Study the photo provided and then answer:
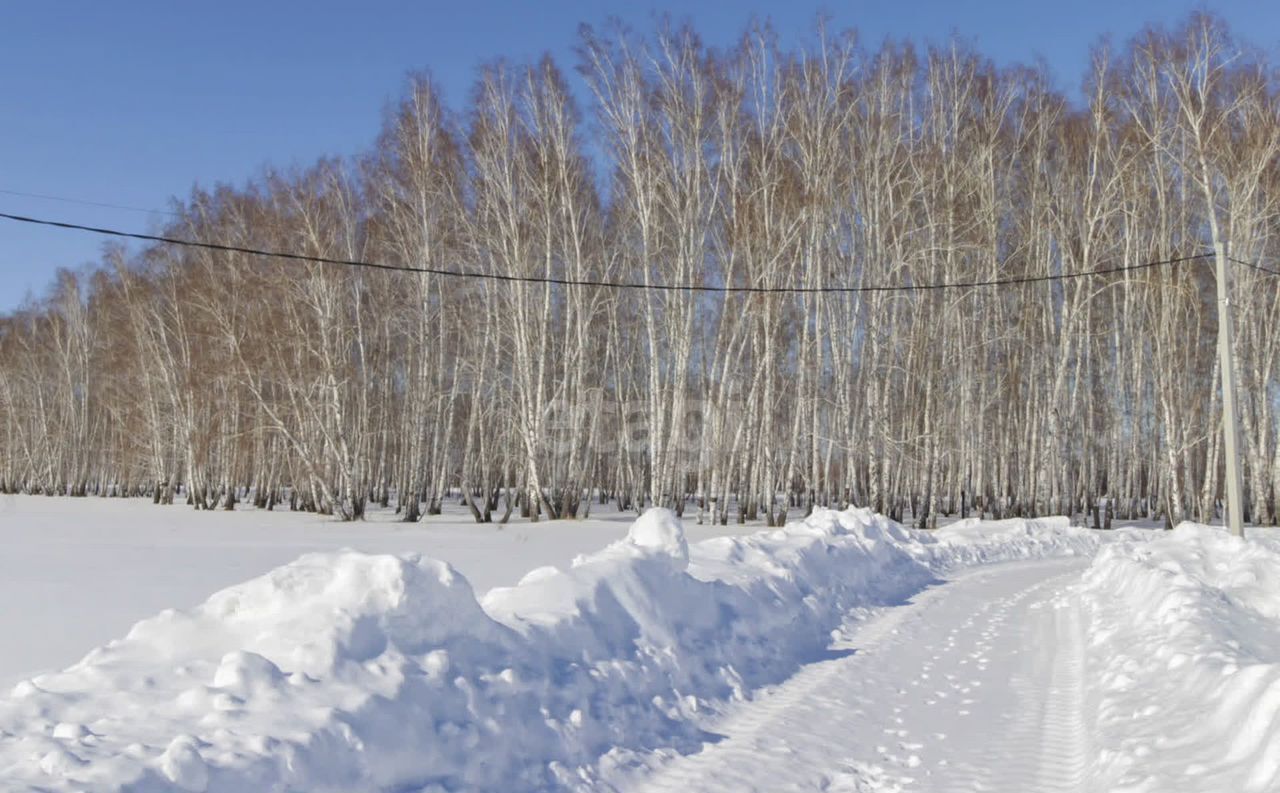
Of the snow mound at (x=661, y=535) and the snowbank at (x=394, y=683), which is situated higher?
the snow mound at (x=661, y=535)

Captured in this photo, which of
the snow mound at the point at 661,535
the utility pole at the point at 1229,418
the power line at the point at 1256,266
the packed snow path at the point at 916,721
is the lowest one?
the packed snow path at the point at 916,721

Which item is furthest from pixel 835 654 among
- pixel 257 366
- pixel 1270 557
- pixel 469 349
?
pixel 469 349

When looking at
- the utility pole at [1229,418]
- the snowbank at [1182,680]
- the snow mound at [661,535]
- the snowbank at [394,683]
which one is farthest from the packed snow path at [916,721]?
the utility pole at [1229,418]

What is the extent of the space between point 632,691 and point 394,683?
1752mm

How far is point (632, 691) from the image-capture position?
18.5 ft

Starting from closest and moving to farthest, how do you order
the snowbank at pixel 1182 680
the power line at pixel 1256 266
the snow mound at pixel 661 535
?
the snowbank at pixel 1182 680, the snow mound at pixel 661 535, the power line at pixel 1256 266

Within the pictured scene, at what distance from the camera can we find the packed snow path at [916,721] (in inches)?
181

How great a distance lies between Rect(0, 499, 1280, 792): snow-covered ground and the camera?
3.78 meters

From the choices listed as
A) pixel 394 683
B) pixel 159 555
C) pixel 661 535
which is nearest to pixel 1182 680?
pixel 661 535

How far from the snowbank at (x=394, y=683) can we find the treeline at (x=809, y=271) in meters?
17.4

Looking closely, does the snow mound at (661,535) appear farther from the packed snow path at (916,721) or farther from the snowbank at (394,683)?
the packed snow path at (916,721)

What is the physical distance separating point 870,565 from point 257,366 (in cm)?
2095

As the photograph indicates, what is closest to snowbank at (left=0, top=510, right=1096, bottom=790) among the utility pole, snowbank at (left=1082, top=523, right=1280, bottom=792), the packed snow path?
the packed snow path

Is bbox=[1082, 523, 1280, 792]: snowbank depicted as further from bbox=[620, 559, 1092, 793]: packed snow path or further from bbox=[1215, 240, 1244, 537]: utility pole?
bbox=[1215, 240, 1244, 537]: utility pole
